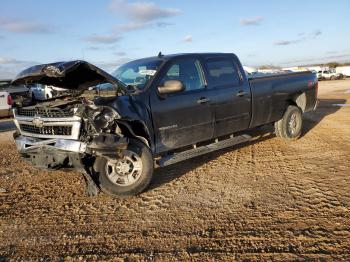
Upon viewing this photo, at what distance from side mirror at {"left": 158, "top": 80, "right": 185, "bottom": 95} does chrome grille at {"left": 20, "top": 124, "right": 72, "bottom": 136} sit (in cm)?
146

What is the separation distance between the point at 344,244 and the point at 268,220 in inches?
33.1

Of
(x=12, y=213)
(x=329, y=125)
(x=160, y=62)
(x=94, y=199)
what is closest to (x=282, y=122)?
(x=329, y=125)

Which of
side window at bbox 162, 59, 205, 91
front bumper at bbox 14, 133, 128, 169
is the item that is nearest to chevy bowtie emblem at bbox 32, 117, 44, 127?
front bumper at bbox 14, 133, 128, 169

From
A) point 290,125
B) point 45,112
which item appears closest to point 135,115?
point 45,112

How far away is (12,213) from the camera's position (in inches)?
182

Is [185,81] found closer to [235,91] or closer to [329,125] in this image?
[235,91]

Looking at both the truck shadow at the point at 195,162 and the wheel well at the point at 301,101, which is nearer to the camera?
the truck shadow at the point at 195,162

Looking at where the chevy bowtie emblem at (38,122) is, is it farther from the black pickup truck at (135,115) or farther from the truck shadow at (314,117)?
the truck shadow at (314,117)

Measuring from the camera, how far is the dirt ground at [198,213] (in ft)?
11.3

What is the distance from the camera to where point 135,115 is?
195 inches

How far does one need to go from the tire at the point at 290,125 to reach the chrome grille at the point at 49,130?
192 inches

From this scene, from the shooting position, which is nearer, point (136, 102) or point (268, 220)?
point (268, 220)

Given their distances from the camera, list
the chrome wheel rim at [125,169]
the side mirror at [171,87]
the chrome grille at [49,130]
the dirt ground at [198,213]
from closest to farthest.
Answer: the dirt ground at [198,213] < the chrome grille at [49,130] < the chrome wheel rim at [125,169] < the side mirror at [171,87]

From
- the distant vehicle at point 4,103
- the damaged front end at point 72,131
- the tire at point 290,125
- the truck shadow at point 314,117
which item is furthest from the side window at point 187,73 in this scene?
the distant vehicle at point 4,103
